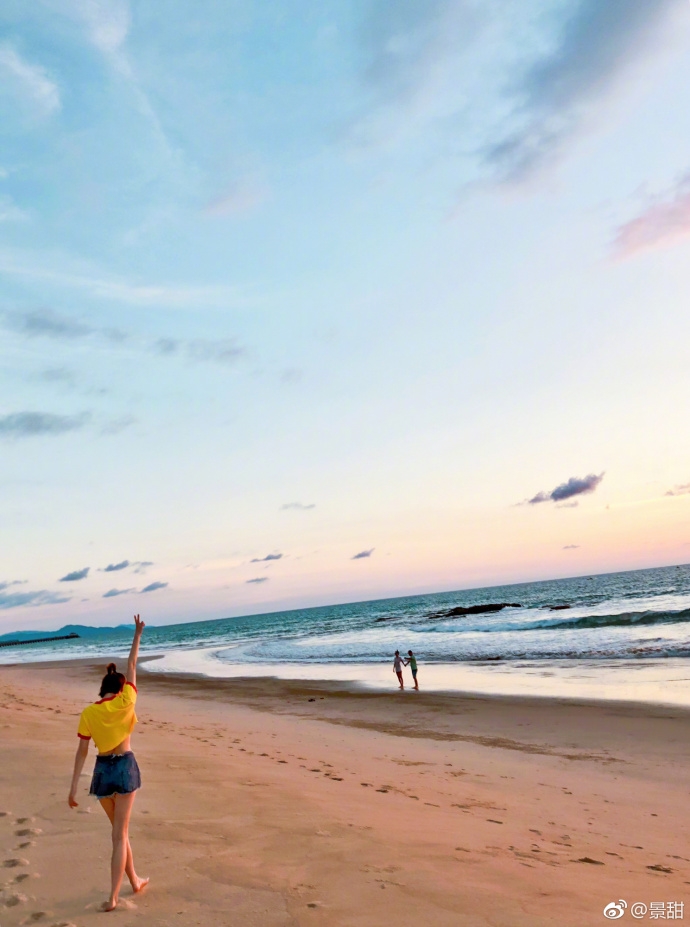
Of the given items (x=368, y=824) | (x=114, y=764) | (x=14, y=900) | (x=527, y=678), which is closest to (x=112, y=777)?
(x=114, y=764)

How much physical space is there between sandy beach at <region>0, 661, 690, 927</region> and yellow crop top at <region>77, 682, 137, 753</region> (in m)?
1.31

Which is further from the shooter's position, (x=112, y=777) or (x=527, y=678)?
(x=527, y=678)

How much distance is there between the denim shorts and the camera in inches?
196

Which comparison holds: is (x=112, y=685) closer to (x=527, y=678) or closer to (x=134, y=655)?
(x=134, y=655)

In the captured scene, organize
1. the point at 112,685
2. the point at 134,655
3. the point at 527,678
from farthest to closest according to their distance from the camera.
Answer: the point at 527,678
the point at 134,655
the point at 112,685

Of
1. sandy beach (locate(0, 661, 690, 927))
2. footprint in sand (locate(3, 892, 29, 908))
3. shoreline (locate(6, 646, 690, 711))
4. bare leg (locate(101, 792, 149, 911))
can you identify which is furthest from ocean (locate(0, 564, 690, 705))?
footprint in sand (locate(3, 892, 29, 908))

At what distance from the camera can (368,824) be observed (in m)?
7.38

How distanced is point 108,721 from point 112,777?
44 centimetres

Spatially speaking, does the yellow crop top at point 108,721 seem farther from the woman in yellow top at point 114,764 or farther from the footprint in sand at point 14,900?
the footprint in sand at point 14,900

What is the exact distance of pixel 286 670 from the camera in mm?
33719

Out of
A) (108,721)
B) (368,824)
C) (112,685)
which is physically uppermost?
(112,685)

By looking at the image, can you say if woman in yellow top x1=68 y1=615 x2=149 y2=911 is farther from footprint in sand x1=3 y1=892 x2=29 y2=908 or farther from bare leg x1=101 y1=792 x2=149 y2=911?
footprint in sand x1=3 y1=892 x2=29 y2=908

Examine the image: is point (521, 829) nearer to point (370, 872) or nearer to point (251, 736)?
point (370, 872)

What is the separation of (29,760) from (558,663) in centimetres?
2260
